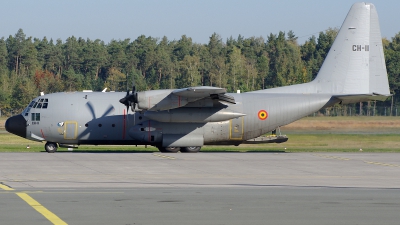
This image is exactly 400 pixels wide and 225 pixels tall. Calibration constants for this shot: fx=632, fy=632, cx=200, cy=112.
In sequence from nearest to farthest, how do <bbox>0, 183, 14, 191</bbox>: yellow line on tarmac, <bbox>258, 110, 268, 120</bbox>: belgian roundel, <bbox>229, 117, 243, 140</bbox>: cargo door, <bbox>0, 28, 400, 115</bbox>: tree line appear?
1. <bbox>0, 183, 14, 191</bbox>: yellow line on tarmac
2. <bbox>229, 117, 243, 140</bbox>: cargo door
3. <bbox>258, 110, 268, 120</bbox>: belgian roundel
4. <bbox>0, 28, 400, 115</bbox>: tree line

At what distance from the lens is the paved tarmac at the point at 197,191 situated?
1221 centimetres

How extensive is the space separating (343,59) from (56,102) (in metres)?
15.5

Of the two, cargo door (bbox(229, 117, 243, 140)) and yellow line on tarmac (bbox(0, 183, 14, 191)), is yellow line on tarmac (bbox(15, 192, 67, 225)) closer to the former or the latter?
yellow line on tarmac (bbox(0, 183, 14, 191))

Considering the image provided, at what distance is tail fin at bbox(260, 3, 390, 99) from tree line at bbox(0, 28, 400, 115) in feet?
155

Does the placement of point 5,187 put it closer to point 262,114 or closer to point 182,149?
point 182,149

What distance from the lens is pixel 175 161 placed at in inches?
1079

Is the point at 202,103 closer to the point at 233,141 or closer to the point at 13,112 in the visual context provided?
the point at 233,141

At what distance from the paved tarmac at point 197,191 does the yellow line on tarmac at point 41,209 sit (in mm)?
19

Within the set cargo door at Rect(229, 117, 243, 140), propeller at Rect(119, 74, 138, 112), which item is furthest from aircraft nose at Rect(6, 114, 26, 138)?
cargo door at Rect(229, 117, 243, 140)

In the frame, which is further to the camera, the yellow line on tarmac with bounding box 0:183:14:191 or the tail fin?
the tail fin

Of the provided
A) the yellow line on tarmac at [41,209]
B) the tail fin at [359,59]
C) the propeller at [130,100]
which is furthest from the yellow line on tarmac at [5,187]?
the tail fin at [359,59]

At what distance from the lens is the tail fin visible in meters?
33.9

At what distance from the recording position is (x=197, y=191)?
1652 cm

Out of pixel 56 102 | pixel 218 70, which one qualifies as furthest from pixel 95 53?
pixel 56 102
